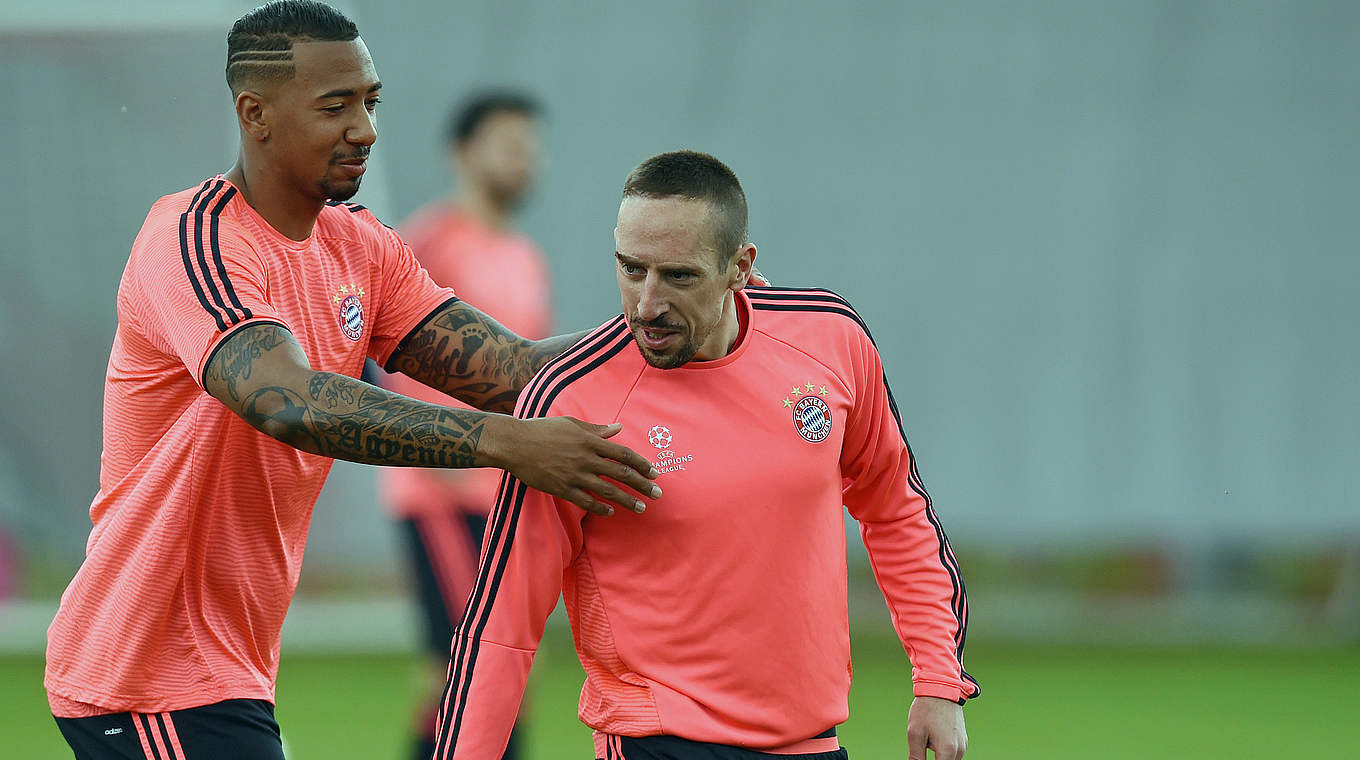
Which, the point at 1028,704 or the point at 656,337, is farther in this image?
the point at 1028,704

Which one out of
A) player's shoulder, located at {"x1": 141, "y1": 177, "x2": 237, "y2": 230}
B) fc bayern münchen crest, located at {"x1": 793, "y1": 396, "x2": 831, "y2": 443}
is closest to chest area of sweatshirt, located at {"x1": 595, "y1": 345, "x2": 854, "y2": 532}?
fc bayern münchen crest, located at {"x1": 793, "y1": 396, "x2": 831, "y2": 443}

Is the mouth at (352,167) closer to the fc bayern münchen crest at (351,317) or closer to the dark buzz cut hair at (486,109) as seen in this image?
the fc bayern münchen crest at (351,317)

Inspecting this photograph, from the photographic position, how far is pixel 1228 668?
28.2 ft

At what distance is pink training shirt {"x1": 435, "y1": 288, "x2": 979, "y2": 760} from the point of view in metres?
2.64

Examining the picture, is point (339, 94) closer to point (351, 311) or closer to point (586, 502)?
point (351, 311)

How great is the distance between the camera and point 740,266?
2826 mm

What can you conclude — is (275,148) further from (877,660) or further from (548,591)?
(877,660)

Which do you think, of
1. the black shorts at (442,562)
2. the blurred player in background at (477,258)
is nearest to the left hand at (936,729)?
the black shorts at (442,562)

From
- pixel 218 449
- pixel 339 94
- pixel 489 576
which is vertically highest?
pixel 339 94

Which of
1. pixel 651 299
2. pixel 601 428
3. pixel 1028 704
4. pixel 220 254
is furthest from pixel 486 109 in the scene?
pixel 1028 704

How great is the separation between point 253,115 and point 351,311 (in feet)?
1.40

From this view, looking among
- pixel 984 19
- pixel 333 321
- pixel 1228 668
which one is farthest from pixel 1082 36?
pixel 333 321

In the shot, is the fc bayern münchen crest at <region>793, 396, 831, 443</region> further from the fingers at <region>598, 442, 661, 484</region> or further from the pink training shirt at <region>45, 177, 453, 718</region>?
the pink training shirt at <region>45, 177, 453, 718</region>

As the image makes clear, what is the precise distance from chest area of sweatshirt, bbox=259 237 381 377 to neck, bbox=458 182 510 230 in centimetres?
284
